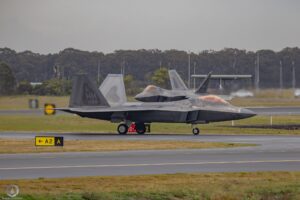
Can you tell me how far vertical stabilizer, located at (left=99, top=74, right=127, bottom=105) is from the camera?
44406mm

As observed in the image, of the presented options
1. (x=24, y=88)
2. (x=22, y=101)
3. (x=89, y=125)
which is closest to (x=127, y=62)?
(x=24, y=88)

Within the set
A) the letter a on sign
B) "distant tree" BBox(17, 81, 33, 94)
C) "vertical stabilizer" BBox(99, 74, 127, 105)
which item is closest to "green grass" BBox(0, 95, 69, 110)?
"distant tree" BBox(17, 81, 33, 94)

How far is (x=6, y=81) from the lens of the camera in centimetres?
6819

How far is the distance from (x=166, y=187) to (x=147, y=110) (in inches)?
908

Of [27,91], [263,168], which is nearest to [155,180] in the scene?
[263,168]

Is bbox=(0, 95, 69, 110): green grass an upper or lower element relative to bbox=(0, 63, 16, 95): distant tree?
lower

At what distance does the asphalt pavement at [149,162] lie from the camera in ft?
70.5

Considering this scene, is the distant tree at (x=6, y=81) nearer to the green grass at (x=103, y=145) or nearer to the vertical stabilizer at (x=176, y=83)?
the vertical stabilizer at (x=176, y=83)

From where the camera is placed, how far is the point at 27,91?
2709 inches

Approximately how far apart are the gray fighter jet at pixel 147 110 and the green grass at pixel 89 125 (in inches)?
72.2
